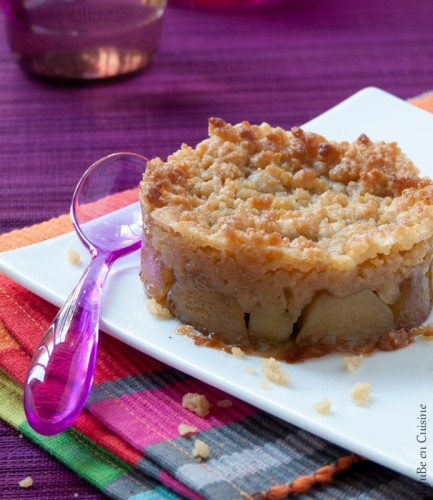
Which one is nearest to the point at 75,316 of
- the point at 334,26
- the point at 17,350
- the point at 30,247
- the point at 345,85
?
the point at 17,350

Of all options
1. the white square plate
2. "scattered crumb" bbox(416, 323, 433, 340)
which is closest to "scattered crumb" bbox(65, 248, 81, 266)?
the white square plate

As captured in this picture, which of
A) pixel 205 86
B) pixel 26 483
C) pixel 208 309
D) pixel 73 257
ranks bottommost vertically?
pixel 205 86

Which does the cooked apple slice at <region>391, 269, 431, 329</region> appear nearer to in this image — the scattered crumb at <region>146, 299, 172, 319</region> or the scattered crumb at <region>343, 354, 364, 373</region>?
the scattered crumb at <region>343, 354, 364, 373</region>

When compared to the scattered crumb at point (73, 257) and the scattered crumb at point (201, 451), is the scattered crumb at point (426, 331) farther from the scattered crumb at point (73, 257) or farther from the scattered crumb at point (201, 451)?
the scattered crumb at point (73, 257)

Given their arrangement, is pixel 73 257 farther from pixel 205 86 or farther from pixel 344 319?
pixel 205 86

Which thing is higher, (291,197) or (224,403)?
(291,197)

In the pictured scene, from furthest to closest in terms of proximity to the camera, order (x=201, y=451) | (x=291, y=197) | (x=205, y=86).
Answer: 1. (x=205, y=86)
2. (x=291, y=197)
3. (x=201, y=451)

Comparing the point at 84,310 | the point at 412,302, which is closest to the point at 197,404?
the point at 84,310
